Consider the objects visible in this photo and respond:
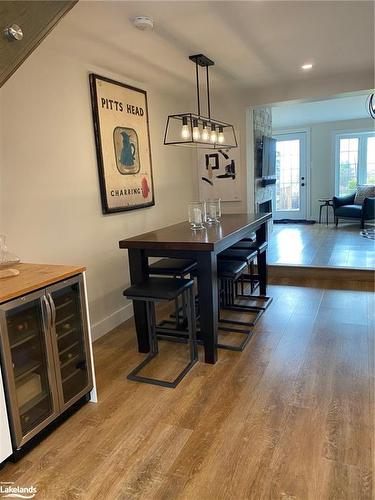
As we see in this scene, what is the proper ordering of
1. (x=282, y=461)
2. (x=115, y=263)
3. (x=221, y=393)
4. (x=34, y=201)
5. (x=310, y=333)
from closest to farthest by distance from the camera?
(x=282, y=461) → (x=221, y=393) → (x=34, y=201) → (x=310, y=333) → (x=115, y=263)

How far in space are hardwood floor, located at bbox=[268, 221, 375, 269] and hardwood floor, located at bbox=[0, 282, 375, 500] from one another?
2120 mm

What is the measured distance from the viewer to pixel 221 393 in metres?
2.37

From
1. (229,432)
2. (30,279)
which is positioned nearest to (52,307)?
(30,279)

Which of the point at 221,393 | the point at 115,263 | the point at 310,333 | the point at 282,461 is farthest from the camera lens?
the point at 115,263

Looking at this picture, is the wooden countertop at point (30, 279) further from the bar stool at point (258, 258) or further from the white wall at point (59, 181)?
the bar stool at point (258, 258)

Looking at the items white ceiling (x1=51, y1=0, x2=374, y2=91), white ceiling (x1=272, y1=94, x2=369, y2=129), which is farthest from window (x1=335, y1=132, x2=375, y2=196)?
white ceiling (x1=51, y1=0, x2=374, y2=91)

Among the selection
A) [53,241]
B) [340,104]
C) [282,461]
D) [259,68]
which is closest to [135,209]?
[53,241]

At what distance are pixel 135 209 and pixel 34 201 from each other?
4.20 feet

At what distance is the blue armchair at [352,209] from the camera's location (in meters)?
7.66

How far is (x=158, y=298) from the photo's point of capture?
8.20 ft

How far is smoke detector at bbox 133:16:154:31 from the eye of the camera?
231 centimetres

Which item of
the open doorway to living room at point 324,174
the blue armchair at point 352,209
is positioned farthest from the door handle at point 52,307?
the blue armchair at point 352,209

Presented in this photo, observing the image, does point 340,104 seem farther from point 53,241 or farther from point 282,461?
point 282,461

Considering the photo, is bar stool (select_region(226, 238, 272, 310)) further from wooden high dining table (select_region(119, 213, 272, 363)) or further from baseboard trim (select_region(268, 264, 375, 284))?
wooden high dining table (select_region(119, 213, 272, 363))
